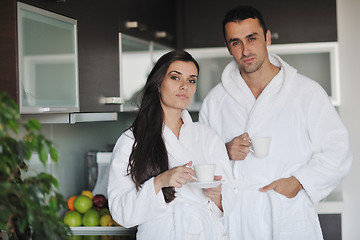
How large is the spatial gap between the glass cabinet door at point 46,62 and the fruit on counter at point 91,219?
2.02 ft

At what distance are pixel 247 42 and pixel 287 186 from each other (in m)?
0.67

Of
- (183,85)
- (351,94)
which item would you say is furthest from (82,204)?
(351,94)

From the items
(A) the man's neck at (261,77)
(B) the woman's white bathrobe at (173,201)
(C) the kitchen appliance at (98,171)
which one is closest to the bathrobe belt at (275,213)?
(B) the woman's white bathrobe at (173,201)

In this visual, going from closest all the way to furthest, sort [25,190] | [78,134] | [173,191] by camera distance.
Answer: [25,190] → [173,191] → [78,134]

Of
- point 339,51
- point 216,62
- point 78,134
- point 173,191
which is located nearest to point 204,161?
point 173,191

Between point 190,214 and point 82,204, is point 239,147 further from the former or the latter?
point 82,204

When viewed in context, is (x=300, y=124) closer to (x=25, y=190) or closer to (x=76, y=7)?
(x=76, y=7)

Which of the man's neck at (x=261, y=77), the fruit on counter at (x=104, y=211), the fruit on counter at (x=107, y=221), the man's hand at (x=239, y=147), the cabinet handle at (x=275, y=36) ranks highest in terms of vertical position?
the cabinet handle at (x=275, y=36)

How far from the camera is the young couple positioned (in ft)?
6.41

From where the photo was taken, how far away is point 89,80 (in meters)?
2.25

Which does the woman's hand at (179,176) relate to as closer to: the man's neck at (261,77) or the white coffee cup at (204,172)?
the white coffee cup at (204,172)

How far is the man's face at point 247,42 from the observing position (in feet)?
7.36

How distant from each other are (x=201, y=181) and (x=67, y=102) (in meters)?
0.69

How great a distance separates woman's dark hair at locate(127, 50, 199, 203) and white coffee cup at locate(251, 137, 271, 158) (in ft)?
1.23
